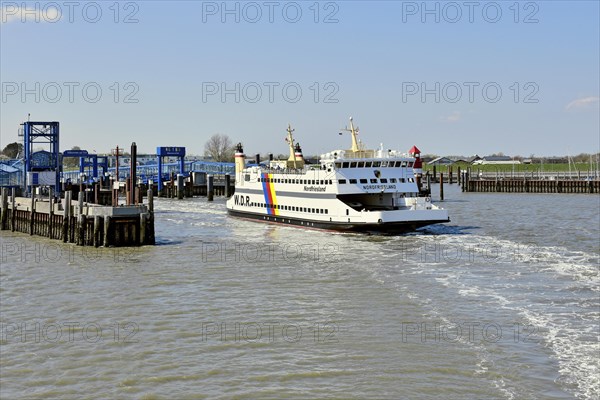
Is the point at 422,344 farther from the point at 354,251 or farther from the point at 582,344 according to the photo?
the point at 354,251

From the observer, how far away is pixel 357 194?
51219 millimetres

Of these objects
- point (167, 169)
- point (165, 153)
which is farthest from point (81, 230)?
point (167, 169)

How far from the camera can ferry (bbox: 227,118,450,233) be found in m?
46.9

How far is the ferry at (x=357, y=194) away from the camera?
4694cm

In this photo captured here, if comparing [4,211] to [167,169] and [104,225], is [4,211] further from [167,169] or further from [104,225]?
[167,169]

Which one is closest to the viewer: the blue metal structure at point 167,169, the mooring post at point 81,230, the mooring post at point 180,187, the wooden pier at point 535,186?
the mooring post at point 81,230

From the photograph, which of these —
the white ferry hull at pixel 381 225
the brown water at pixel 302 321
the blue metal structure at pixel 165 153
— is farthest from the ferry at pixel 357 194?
the blue metal structure at pixel 165 153

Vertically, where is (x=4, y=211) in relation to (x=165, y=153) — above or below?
below

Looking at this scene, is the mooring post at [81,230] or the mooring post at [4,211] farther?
the mooring post at [4,211]

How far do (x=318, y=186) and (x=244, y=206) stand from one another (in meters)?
14.3

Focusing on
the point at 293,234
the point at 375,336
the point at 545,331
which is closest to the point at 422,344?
the point at 375,336

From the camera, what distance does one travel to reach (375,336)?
2091cm

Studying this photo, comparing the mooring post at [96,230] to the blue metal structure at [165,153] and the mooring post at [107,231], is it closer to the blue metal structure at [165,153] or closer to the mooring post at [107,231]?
the mooring post at [107,231]

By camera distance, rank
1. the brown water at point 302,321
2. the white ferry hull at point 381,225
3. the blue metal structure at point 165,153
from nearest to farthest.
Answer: the brown water at point 302,321
the white ferry hull at point 381,225
the blue metal structure at point 165,153
